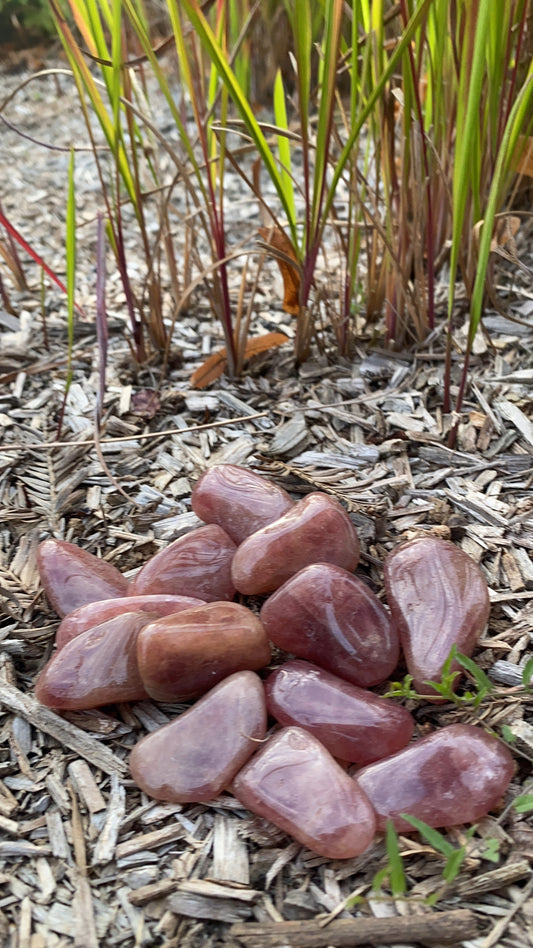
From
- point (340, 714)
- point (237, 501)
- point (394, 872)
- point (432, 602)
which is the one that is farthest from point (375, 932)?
point (237, 501)

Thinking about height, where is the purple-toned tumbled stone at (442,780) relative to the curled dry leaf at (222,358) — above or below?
below

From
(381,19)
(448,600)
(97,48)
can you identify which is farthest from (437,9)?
(448,600)

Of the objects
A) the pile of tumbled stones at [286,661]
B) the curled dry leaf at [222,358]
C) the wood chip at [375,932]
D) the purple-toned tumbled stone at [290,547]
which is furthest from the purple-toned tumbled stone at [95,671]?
the curled dry leaf at [222,358]

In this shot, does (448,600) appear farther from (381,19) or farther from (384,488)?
(381,19)

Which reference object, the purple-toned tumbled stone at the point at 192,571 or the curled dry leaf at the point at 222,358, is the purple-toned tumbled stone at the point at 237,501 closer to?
the purple-toned tumbled stone at the point at 192,571

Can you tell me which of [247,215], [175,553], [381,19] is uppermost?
[381,19]

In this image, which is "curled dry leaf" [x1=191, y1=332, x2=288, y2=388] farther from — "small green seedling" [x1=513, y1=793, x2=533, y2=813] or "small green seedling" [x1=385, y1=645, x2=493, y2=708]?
"small green seedling" [x1=513, y1=793, x2=533, y2=813]

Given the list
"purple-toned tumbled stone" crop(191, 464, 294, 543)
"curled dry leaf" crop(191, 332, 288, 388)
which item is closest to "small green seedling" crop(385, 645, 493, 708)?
"purple-toned tumbled stone" crop(191, 464, 294, 543)

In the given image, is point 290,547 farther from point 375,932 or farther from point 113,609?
point 375,932
